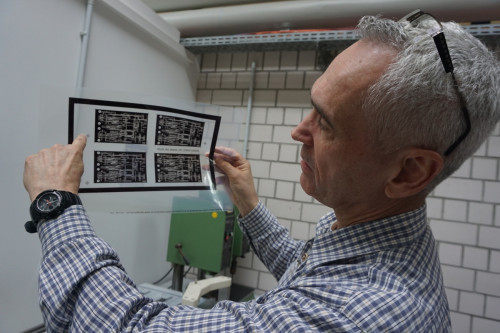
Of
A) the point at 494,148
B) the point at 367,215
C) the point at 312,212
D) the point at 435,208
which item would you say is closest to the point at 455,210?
the point at 435,208

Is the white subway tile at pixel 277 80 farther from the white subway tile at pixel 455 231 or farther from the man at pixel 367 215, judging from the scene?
the man at pixel 367 215

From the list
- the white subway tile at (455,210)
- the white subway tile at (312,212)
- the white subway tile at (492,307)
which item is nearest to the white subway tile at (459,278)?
the white subway tile at (492,307)

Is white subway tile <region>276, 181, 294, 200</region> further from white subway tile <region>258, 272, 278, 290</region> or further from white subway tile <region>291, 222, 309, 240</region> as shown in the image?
white subway tile <region>258, 272, 278, 290</region>

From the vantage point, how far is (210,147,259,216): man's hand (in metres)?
1.26

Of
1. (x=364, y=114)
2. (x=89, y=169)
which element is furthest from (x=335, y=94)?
(x=89, y=169)

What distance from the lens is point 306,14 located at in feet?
7.72

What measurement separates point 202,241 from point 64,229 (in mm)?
1775

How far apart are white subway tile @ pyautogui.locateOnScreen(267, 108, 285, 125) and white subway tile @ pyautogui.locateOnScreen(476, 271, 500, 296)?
1982mm

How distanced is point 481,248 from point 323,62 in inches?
75.1

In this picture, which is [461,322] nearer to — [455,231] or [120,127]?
[455,231]

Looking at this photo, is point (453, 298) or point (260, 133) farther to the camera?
point (260, 133)

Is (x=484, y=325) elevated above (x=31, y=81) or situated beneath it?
situated beneath

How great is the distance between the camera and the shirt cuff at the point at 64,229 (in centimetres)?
74

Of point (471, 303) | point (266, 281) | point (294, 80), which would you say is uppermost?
point (294, 80)
